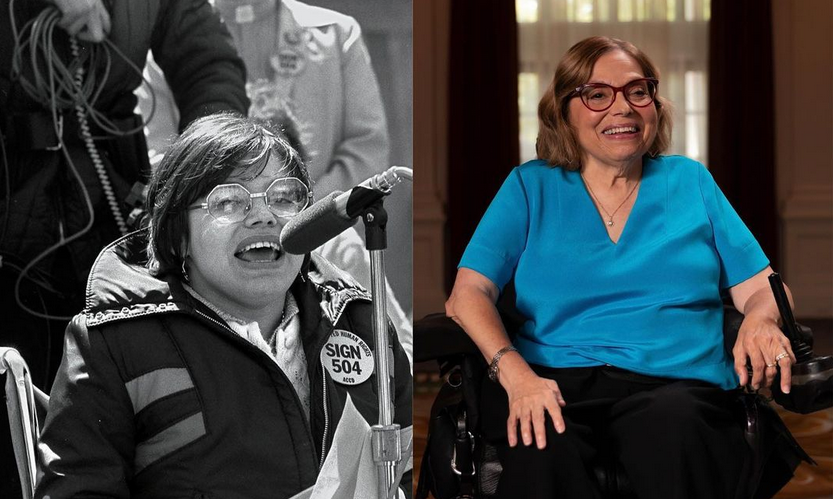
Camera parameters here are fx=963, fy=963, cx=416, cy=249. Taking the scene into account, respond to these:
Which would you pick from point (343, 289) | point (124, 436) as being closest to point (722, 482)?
point (343, 289)

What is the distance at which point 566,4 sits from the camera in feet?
22.5

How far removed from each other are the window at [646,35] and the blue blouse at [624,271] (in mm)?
5014

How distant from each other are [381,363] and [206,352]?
0.29 m

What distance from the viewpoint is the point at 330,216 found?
1578 mm

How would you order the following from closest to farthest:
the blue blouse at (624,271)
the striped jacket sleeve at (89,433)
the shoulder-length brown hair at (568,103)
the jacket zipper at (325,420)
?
the striped jacket sleeve at (89,433)
the jacket zipper at (325,420)
the blue blouse at (624,271)
the shoulder-length brown hair at (568,103)

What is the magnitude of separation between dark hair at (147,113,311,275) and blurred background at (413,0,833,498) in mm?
5132

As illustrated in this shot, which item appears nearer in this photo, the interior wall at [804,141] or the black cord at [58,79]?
the black cord at [58,79]

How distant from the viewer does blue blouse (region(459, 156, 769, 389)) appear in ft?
6.15

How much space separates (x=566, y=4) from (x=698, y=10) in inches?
36.7

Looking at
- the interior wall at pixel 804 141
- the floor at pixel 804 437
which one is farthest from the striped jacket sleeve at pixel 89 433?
the interior wall at pixel 804 141

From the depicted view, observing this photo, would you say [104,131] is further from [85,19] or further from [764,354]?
[764,354]

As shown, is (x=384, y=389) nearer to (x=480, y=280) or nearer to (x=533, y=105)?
(x=480, y=280)

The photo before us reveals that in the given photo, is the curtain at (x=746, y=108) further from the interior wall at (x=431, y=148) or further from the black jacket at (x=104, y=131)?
the black jacket at (x=104, y=131)

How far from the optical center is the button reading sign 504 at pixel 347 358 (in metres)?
1.65
